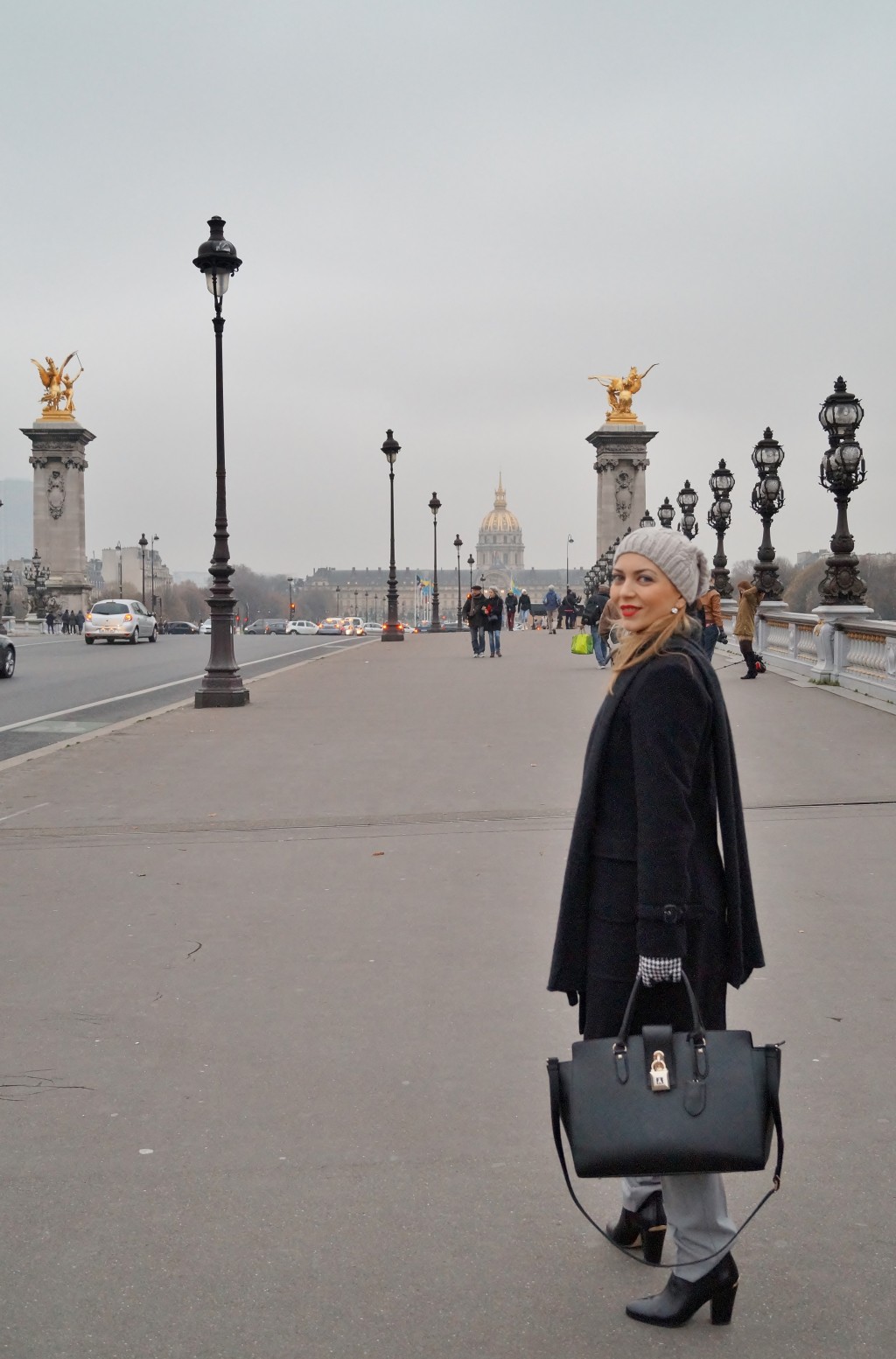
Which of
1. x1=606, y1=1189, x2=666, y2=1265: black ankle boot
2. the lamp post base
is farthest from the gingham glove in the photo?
the lamp post base

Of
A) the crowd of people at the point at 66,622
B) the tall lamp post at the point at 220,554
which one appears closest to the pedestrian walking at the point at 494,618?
the tall lamp post at the point at 220,554

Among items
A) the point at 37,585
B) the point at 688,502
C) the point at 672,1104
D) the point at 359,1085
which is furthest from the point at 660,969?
the point at 37,585

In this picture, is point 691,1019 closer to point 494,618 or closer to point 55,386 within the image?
point 494,618

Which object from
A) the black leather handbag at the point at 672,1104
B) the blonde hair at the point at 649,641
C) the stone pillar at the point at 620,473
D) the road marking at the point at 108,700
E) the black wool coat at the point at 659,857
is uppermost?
the stone pillar at the point at 620,473

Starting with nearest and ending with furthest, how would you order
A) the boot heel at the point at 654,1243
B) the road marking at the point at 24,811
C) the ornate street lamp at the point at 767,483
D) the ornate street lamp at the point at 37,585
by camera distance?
1. the boot heel at the point at 654,1243
2. the road marking at the point at 24,811
3. the ornate street lamp at the point at 767,483
4. the ornate street lamp at the point at 37,585

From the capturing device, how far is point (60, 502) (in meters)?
79.8

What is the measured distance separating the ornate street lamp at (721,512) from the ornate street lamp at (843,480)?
1515 centimetres

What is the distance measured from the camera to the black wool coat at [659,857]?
A: 325cm

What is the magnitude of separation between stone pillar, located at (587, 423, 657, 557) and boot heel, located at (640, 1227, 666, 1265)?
77420 millimetres

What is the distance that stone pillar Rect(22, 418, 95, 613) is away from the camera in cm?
7906

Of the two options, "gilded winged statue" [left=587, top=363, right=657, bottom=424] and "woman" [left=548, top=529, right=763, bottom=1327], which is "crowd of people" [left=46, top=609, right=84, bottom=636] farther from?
"woman" [left=548, top=529, right=763, bottom=1327]

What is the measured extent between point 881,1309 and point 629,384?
81.1m

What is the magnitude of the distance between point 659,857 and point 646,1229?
3.54 feet

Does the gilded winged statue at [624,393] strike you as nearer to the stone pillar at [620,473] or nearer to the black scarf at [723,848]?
the stone pillar at [620,473]
